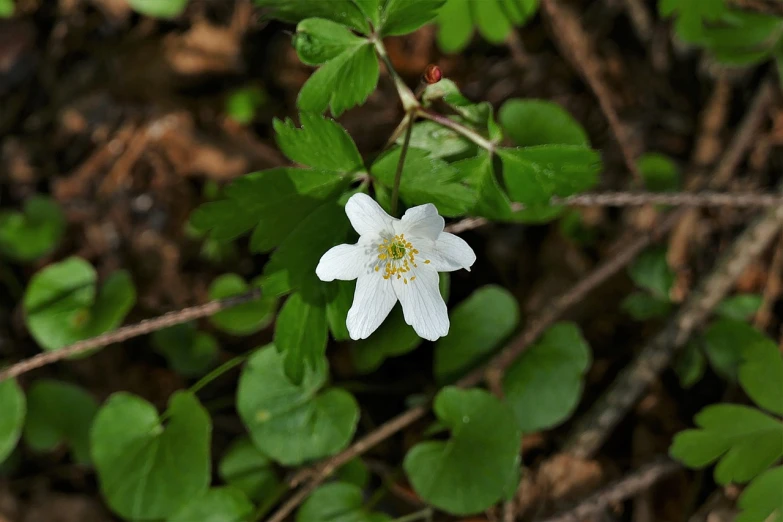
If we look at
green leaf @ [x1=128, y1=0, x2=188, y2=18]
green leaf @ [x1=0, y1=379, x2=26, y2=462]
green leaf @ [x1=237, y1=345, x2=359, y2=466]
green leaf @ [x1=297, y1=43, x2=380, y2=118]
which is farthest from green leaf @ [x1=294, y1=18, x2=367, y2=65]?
green leaf @ [x1=128, y1=0, x2=188, y2=18]

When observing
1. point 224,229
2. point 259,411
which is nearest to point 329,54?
point 224,229

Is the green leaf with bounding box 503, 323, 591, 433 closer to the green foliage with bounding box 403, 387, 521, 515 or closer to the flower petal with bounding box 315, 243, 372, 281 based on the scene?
the green foliage with bounding box 403, 387, 521, 515

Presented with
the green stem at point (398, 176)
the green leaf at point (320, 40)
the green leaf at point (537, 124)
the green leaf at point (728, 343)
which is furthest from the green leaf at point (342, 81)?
the green leaf at point (728, 343)

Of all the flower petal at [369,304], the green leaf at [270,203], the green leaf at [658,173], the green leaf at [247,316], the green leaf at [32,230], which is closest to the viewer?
the flower petal at [369,304]

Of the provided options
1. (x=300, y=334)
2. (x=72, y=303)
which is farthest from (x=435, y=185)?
(x=72, y=303)

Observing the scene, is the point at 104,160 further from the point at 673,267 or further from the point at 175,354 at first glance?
the point at 673,267

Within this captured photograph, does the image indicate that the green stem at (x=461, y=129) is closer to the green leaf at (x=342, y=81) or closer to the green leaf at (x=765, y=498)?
the green leaf at (x=342, y=81)
